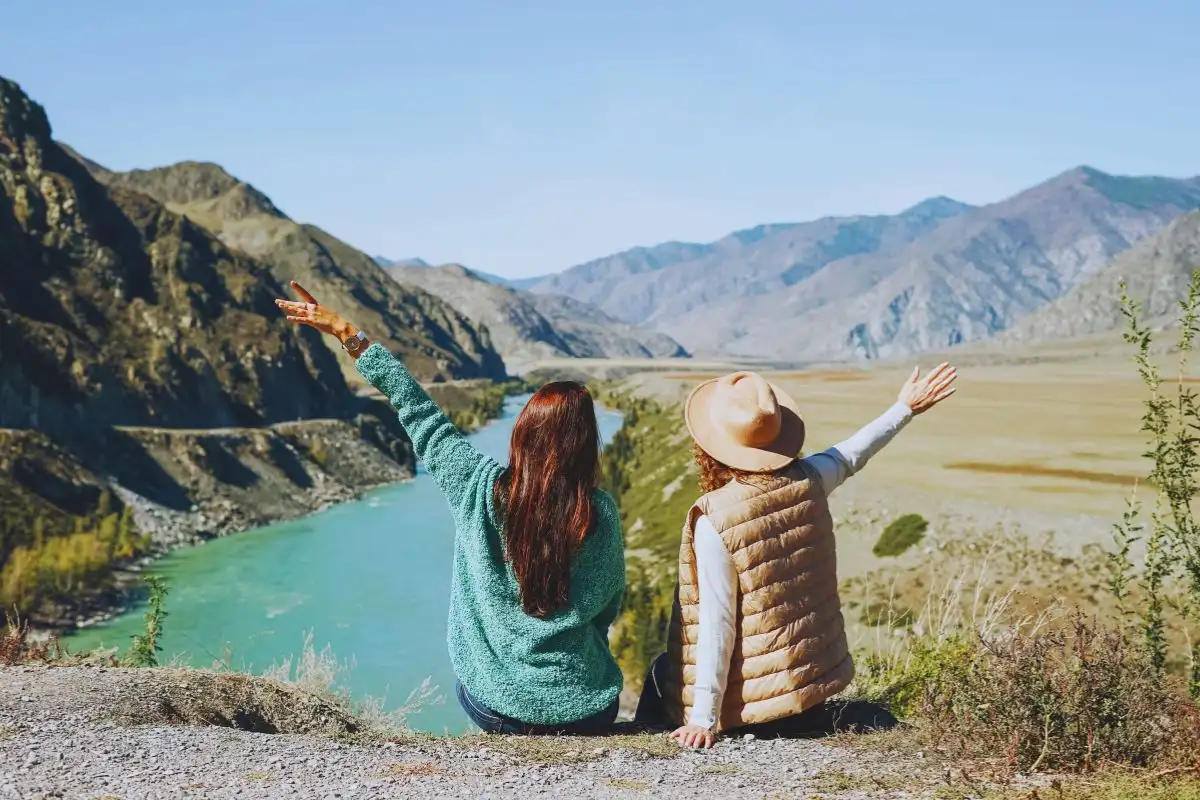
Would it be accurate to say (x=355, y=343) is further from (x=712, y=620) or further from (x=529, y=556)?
(x=712, y=620)

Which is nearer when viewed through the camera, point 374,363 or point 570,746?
point 570,746

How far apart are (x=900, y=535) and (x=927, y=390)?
27.0m

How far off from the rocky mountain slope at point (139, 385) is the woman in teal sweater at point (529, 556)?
50598 mm

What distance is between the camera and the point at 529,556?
6.21 m

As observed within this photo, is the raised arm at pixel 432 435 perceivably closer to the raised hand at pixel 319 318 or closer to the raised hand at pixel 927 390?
the raised hand at pixel 319 318

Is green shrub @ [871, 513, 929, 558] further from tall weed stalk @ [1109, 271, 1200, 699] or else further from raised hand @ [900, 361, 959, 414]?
raised hand @ [900, 361, 959, 414]

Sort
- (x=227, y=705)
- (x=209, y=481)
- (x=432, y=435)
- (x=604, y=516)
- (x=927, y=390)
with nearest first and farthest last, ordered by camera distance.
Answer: (x=604, y=516), (x=432, y=435), (x=927, y=390), (x=227, y=705), (x=209, y=481)

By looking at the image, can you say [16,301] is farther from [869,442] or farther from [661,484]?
[869,442]

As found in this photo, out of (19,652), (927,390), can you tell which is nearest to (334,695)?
(19,652)

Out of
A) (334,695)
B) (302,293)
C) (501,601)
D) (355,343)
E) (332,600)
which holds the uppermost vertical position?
(302,293)

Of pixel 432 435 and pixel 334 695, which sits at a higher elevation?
pixel 432 435

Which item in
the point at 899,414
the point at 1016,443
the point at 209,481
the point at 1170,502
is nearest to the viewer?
the point at 899,414

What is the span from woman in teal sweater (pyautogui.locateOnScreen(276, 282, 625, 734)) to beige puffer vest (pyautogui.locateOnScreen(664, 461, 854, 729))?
53 cm

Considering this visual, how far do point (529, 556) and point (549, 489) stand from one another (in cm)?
44
